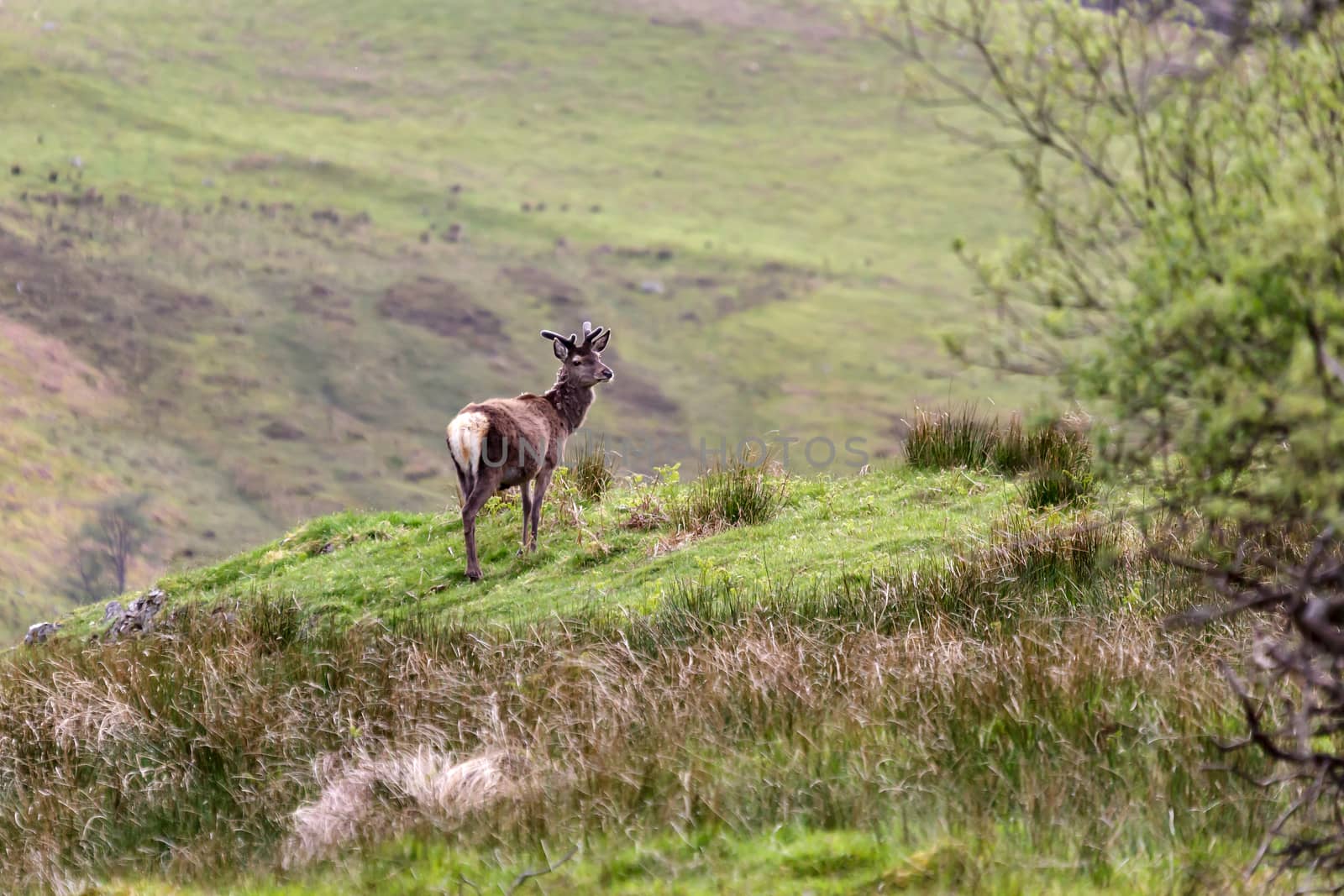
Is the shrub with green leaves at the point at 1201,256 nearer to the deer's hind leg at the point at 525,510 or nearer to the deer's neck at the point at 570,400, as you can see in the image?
the deer's hind leg at the point at 525,510

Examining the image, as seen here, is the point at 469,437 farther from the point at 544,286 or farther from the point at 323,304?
the point at 544,286

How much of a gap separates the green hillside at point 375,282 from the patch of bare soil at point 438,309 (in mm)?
418

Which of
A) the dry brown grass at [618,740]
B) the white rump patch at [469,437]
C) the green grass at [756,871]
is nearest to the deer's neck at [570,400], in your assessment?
the white rump patch at [469,437]

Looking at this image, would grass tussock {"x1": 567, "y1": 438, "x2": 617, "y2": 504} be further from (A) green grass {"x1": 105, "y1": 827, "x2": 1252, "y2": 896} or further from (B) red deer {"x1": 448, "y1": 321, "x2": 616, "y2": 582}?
(A) green grass {"x1": 105, "y1": 827, "x2": 1252, "y2": 896}

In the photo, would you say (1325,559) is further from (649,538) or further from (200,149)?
(200,149)

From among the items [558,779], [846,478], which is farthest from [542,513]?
[558,779]

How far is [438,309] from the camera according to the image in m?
161

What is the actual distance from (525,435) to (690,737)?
6.74m

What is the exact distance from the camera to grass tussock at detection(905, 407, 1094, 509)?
12.8m

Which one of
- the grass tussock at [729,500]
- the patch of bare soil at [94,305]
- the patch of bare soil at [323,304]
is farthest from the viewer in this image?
the patch of bare soil at [323,304]

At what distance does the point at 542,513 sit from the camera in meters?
15.3

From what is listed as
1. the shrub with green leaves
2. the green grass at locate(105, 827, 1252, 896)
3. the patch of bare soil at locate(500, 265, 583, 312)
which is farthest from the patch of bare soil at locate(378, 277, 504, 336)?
the shrub with green leaves

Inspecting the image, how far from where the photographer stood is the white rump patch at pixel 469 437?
13016 millimetres

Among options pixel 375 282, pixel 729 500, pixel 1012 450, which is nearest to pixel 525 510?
pixel 729 500
